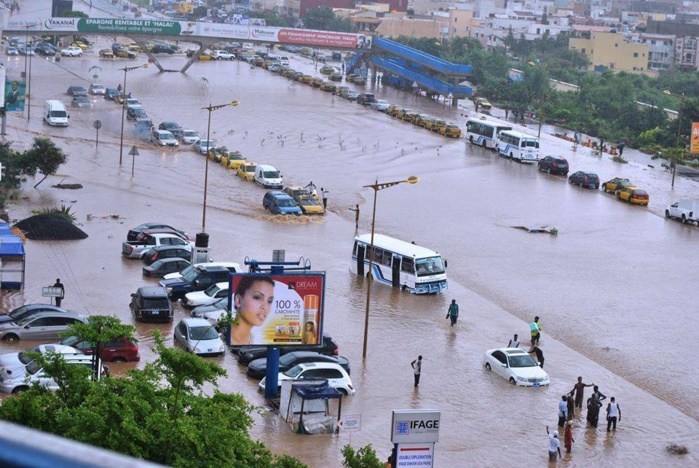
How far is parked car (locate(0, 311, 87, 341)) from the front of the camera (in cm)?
1733

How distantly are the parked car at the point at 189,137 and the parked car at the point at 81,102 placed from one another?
748 centimetres

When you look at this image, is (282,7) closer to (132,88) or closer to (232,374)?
(132,88)

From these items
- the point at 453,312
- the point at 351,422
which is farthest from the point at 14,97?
the point at 351,422

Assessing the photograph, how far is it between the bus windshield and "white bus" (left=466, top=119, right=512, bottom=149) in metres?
21.6

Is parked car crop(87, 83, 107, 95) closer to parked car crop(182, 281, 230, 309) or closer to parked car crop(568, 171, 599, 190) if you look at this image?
parked car crop(568, 171, 599, 190)

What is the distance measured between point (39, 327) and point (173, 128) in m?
24.3

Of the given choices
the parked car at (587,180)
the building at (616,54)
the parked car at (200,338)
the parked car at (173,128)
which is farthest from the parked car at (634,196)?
the building at (616,54)

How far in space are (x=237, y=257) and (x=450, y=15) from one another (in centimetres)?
7787

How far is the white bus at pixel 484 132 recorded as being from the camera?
144 feet

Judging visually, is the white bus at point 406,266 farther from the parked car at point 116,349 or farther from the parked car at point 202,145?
the parked car at point 202,145

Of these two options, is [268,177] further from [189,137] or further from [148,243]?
[148,243]

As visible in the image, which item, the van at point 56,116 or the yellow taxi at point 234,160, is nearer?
the yellow taxi at point 234,160

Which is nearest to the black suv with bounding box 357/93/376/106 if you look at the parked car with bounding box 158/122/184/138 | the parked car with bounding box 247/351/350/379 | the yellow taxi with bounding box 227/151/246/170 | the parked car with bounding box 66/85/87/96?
the parked car with bounding box 66/85/87/96

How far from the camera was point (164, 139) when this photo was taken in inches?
1555
